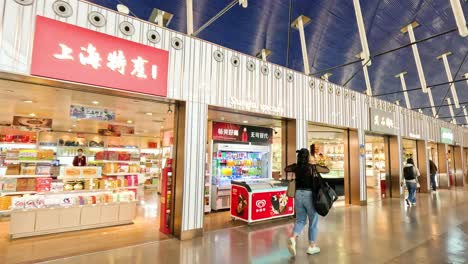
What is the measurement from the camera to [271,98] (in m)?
5.64

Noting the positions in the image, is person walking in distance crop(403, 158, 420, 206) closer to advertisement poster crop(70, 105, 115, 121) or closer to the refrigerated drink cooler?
the refrigerated drink cooler

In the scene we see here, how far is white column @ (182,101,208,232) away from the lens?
4.32 m

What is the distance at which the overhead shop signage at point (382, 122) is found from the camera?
833cm

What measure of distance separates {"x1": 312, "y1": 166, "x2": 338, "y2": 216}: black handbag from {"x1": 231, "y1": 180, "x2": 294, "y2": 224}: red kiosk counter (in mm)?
1918

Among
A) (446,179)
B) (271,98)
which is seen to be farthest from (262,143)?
(446,179)

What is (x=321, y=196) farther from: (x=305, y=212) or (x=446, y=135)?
(x=446, y=135)

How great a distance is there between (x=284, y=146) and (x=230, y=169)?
5.78ft

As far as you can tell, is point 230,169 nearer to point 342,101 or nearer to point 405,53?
point 342,101

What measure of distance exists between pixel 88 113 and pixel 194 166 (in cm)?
242

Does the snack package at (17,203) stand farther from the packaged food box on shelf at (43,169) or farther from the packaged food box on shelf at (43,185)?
the packaged food box on shelf at (43,169)

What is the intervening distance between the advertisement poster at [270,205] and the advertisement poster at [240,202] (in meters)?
0.15

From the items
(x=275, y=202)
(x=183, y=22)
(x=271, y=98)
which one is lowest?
(x=275, y=202)

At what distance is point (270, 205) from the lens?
18.0ft

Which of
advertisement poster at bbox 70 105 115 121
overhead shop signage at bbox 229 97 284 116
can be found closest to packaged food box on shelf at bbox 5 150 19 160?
advertisement poster at bbox 70 105 115 121
